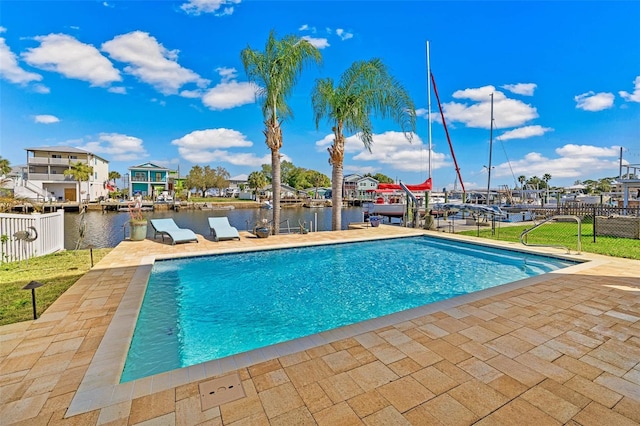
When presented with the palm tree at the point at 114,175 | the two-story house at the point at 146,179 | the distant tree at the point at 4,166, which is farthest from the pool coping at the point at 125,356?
the palm tree at the point at 114,175

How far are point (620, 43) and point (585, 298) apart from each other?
60.0ft

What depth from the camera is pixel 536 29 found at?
589 inches

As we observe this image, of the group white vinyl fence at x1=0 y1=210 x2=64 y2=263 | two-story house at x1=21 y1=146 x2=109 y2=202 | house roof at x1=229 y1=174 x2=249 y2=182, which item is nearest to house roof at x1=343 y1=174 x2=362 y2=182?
house roof at x1=229 y1=174 x2=249 y2=182

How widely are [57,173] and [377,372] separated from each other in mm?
55109

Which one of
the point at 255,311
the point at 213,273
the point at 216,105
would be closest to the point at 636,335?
the point at 255,311

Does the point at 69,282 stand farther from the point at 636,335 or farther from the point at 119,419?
the point at 636,335

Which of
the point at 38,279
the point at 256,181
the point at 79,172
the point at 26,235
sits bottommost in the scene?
the point at 38,279

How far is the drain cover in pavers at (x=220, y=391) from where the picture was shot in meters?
2.37

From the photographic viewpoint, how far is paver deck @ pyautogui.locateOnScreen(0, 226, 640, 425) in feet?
7.39

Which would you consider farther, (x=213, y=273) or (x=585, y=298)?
(x=213, y=273)

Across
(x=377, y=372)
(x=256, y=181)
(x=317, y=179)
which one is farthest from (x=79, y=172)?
(x=317, y=179)

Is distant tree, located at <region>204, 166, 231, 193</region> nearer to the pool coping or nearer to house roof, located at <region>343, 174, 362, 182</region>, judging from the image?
house roof, located at <region>343, 174, 362, 182</region>

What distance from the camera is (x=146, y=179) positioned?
5578 centimetres

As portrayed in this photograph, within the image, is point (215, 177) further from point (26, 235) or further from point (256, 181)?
point (26, 235)
